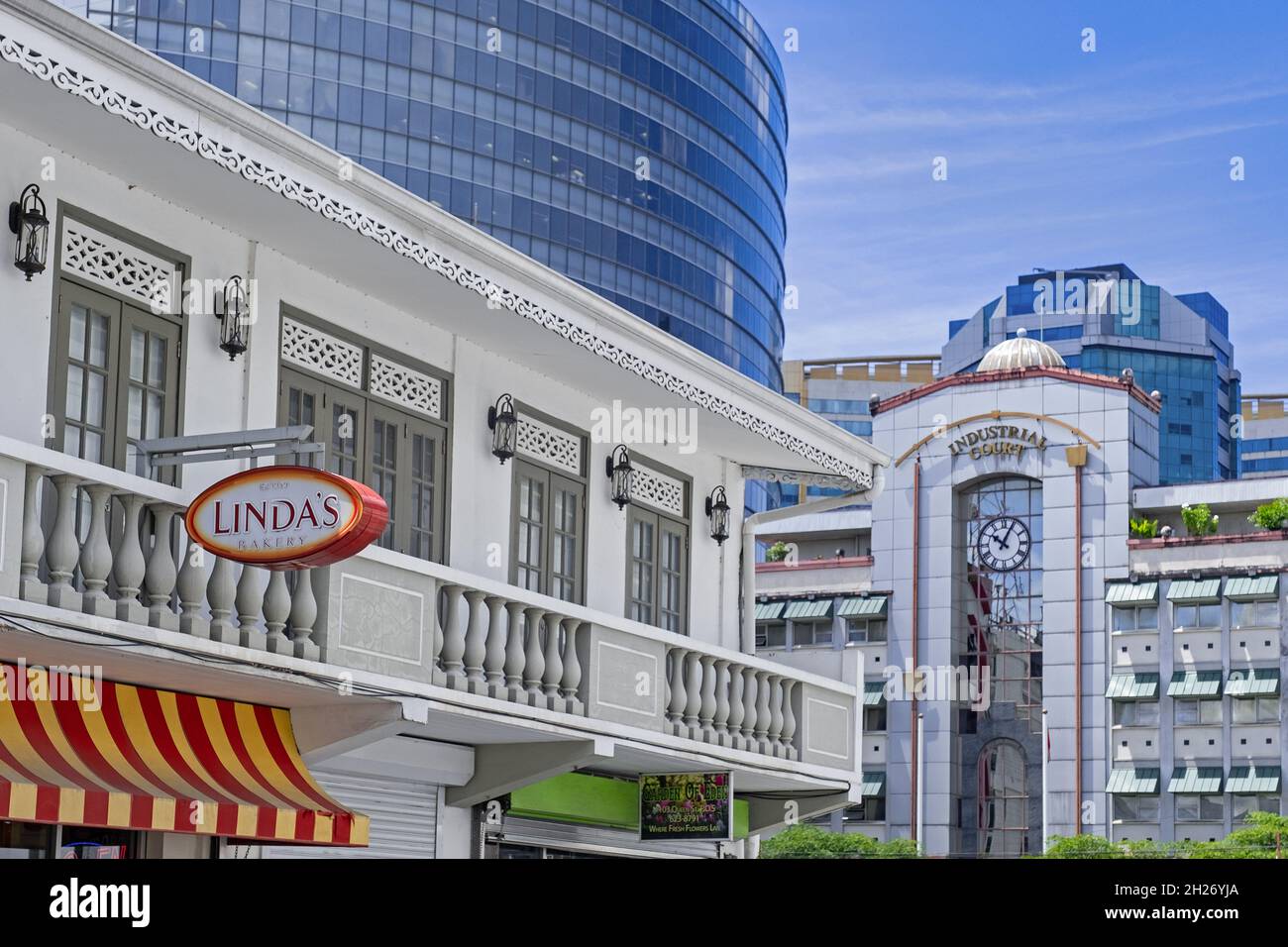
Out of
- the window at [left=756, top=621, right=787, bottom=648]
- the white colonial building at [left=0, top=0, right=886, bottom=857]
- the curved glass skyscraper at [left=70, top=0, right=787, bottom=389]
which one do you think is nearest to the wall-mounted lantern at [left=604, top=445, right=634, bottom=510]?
the white colonial building at [left=0, top=0, right=886, bottom=857]

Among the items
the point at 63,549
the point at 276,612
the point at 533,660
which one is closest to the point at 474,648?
the point at 533,660

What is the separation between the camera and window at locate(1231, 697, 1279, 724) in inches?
2724

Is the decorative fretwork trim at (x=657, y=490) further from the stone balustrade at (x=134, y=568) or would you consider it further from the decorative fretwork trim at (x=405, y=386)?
the stone balustrade at (x=134, y=568)

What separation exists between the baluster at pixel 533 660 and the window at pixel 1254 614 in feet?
199

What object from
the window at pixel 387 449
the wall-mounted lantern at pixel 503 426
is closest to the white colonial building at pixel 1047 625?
the wall-mounted lantern at pixel 503 426

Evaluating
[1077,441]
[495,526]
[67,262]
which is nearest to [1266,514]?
[1077,441]

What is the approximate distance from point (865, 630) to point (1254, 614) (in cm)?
1614

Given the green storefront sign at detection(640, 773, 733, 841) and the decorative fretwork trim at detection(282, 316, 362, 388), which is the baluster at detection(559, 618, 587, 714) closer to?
the decorative fretwork trim at detection(282, 316, 362, 388)

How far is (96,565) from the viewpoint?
10.3 metres

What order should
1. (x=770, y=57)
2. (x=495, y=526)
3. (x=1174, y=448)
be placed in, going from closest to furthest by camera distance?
(x=495, y=526), (x=770, y=57), (x=1174, y=448)

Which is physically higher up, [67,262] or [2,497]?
[67,262]
